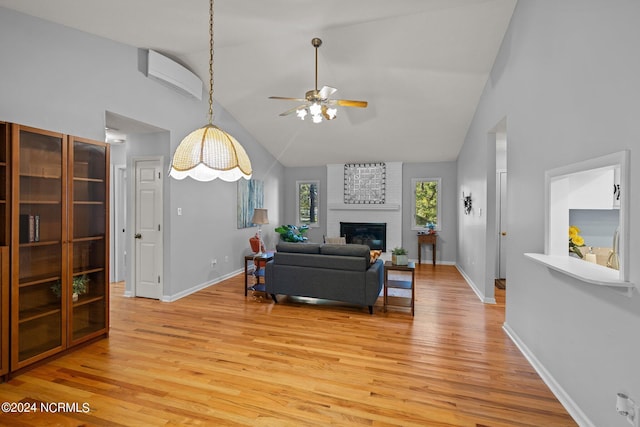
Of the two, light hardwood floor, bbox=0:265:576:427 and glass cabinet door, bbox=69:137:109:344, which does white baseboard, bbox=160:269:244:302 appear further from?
glass cabinet door, bbox=69:137:109:344

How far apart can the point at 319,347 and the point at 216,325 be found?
1292 mm

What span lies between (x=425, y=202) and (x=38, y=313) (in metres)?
7.10

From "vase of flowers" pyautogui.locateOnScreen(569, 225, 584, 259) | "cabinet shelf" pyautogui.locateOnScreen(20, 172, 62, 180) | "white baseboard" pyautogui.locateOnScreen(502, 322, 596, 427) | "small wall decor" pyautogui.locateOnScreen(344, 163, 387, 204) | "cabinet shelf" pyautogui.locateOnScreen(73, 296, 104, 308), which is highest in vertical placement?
"small wall decor" pyautogui.locateOnScreen(344, 163, 387, 204)

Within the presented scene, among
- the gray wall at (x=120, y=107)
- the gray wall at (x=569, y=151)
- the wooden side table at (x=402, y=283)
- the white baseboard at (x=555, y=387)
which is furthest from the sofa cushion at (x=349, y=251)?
the gray wall at (x=120, y=107)

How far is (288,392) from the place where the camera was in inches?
89.9

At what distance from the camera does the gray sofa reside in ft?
12.7

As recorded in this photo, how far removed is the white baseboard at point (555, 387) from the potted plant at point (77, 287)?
4027mm

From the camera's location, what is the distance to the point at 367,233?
7.91m

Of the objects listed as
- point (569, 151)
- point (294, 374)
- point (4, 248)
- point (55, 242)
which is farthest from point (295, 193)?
point (569, 151)

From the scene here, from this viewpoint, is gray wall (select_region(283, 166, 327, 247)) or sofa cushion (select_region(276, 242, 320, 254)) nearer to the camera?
sofa cushion (select_region(276, 242, 320, 254))

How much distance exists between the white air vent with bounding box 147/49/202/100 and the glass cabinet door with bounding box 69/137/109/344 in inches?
53.8

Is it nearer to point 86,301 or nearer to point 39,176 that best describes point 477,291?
point 86,301

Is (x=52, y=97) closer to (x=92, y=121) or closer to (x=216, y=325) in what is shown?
(x=92, y=121)

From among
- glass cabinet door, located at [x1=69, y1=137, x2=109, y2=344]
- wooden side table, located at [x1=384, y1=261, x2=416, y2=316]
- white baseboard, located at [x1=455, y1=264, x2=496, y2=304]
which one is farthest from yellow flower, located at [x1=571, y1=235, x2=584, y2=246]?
glass cabinet door, located at [x1=69, y1=137, x2=109, y2=344]
